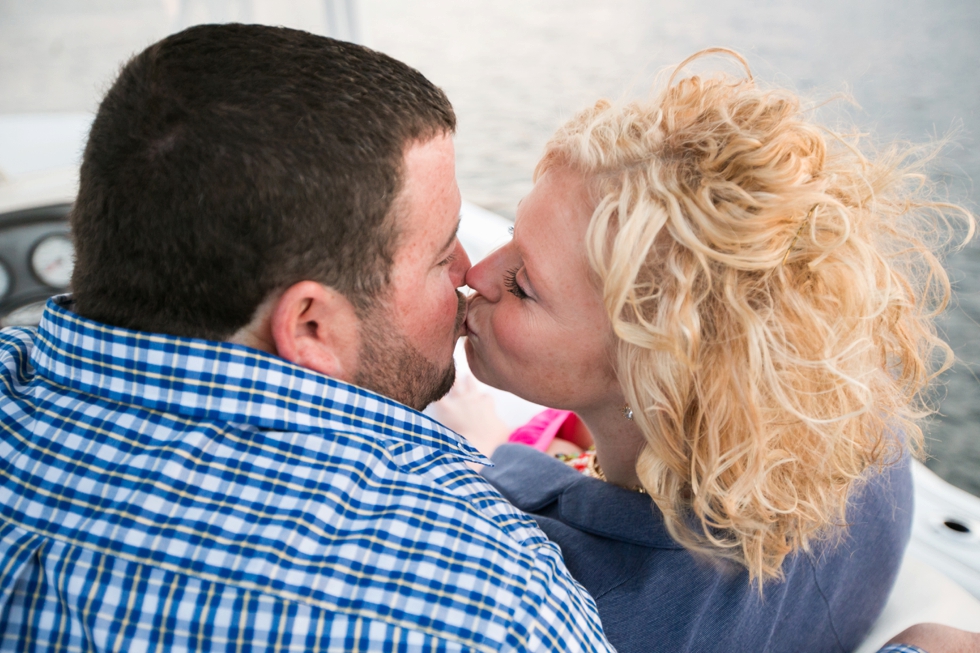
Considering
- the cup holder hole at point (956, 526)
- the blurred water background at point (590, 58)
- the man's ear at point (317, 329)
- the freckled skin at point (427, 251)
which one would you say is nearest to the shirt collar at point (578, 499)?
the freckled skin at point (427, 251)

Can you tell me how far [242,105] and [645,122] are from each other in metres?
0.74

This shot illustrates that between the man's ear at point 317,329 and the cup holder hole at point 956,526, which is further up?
the man's ear at point 317,329

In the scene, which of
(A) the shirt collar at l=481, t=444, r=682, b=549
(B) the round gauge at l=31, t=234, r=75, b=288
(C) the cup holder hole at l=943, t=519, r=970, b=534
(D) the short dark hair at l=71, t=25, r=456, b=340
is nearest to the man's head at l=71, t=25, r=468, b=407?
(D) the short dark hair at l=71, t=25, r=456, b=340

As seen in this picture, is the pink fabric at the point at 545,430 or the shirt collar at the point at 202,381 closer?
the shirt collar at the point at 202,381

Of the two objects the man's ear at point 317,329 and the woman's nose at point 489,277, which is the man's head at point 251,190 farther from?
the woman's nose at point 489,277

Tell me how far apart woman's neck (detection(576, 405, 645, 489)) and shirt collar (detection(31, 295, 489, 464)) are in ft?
2.13

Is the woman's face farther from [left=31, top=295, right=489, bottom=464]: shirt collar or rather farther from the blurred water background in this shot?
[left=31, top=295, right=489, bottom=464]: shirt collar

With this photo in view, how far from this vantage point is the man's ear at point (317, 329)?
1065 millimetres

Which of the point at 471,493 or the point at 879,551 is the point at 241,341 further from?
the point at 879,551

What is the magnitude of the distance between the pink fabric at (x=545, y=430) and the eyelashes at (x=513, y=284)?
64 centimetres

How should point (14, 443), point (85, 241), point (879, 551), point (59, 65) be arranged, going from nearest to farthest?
point (14, 443) → point (85, 241) → point (879, 551) → point (59, 65)

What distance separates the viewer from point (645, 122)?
Result: 1387 millimetres

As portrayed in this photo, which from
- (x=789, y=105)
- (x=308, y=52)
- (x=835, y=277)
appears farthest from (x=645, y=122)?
(x=308, y=52)

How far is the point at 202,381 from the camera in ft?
3.12
